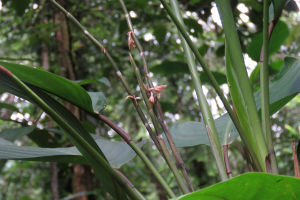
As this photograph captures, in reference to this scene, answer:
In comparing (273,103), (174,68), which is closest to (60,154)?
(273,103)

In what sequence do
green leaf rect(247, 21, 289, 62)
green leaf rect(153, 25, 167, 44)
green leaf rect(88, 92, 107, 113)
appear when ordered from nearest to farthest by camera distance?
green leaf rect(88, 92, 107, 113) < green leaf rect(247, 21, 289, 62) < green leaf rect(153, 25, 167, 44)

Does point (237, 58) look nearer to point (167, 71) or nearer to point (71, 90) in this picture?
point (71, 90)

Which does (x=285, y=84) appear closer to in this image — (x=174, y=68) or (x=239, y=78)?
(x=239, y=78)

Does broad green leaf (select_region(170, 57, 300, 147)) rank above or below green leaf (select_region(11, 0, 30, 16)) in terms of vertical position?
below

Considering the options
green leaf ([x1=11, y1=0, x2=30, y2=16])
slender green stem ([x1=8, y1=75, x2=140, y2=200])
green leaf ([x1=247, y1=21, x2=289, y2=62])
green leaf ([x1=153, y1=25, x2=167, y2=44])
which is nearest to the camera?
slender green stem ([x1=8, y1=75, x2=140, y2=200])

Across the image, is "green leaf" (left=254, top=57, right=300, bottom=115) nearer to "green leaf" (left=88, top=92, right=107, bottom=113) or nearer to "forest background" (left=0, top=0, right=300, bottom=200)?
"forest background" (left=0, top=0, right=300, bottom=200)

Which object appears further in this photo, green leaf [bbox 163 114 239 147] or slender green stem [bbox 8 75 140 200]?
green leaf [bbox 163 114 239 147]

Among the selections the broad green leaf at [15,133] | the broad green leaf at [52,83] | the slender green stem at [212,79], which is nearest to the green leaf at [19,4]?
the broad green leaf at [15,133]

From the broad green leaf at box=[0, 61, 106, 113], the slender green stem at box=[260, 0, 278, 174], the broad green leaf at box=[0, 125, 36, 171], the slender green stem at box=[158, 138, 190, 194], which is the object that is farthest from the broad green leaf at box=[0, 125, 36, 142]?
the slender green stem at box=[260, 0, 278, 174]

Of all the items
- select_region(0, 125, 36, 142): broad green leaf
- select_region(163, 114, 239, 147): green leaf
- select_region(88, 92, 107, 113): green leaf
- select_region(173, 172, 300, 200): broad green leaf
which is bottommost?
select_region(173, 172, 300, 200): broad green leaf
